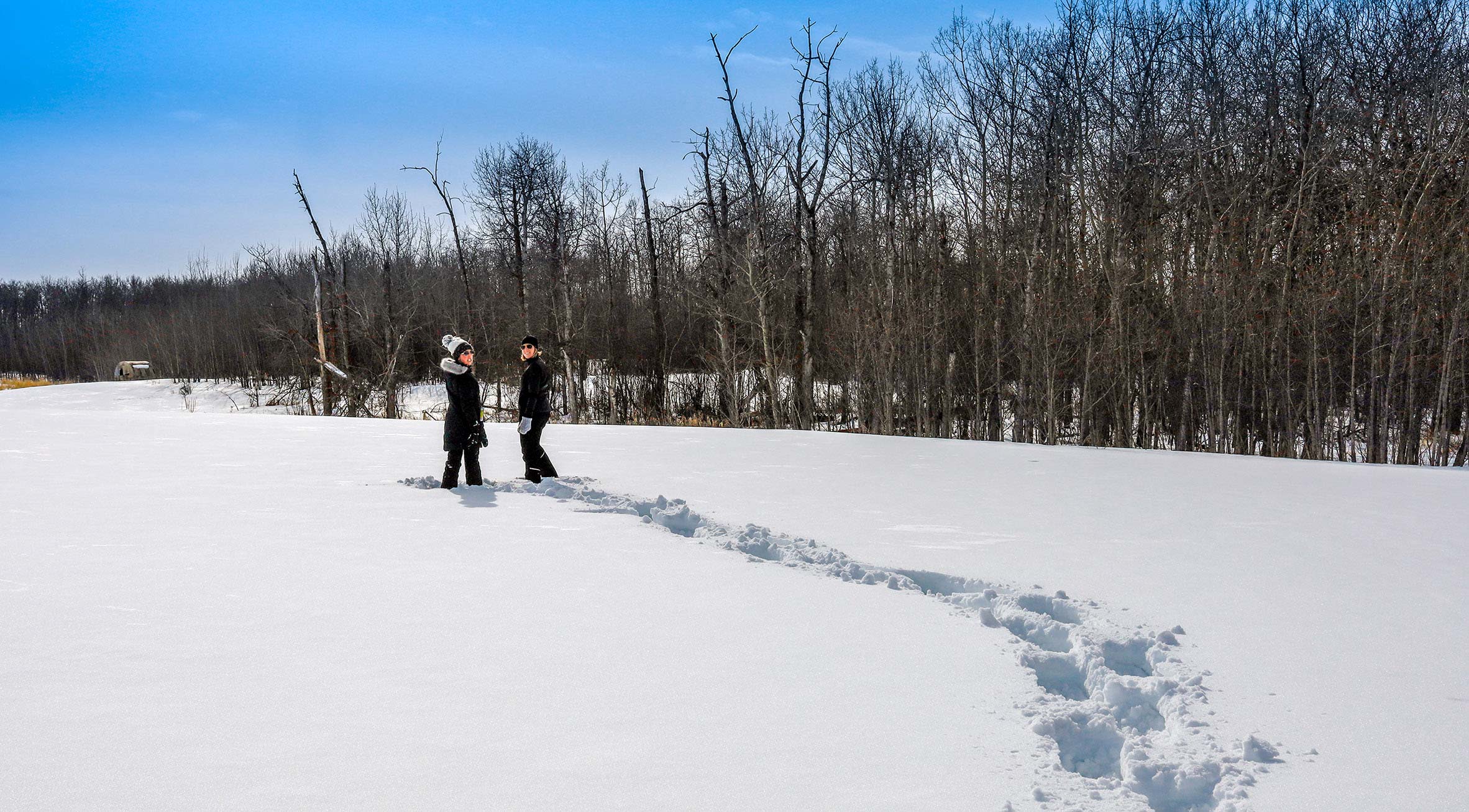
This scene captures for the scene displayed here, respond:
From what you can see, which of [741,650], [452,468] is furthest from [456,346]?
[741,650]

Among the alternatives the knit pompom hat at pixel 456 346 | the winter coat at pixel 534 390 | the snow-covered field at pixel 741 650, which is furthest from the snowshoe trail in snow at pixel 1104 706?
the knit pompom hat at pixel 456 346

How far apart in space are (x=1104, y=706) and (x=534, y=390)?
20.6 ft

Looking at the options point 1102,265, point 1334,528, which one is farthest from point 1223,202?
point 1334,528

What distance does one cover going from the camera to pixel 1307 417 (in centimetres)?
1125

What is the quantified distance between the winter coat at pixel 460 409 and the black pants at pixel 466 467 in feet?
0.20

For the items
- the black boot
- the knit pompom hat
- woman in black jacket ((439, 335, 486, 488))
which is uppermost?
the knit pompom hat

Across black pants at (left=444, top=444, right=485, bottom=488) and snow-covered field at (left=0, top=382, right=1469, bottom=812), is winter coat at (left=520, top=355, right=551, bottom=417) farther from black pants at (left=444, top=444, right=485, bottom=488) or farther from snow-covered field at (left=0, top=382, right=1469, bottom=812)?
snow-covered field at (left=0, top=382, right=1469, bottom=812)

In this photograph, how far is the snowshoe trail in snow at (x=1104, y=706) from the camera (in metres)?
2.62

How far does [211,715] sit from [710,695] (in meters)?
1.78

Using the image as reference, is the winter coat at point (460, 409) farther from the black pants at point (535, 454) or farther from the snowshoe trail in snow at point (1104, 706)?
the snowshoe trail in snow at point (1104, 706)

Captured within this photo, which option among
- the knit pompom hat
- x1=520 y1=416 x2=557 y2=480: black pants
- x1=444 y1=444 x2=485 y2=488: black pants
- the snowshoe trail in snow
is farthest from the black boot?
the snowshoe trail in snow

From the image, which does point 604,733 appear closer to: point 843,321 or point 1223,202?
point 843,321

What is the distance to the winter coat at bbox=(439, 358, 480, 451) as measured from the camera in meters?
8.04

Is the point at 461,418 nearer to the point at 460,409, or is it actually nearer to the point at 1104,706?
the point at 460,409
